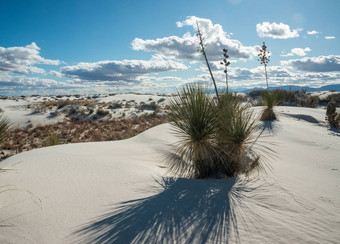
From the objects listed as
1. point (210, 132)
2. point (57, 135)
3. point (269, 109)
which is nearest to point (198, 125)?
point (210, 132)

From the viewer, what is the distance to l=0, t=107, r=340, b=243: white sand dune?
198cm

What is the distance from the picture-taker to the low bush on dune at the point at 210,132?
137 inches

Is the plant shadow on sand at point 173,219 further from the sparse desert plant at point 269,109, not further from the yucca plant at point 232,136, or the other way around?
the sparse desert plant at point 269,109

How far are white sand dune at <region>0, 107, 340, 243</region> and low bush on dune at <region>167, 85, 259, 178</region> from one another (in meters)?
0.42

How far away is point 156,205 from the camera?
8.23ft

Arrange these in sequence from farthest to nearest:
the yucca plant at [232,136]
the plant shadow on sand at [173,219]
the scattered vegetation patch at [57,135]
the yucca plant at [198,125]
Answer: the scattered vegetation patch at [57,135]
the yucca plant at [232,136]
the yucca plant at [198,125]
the plant shadow on sand at [173,219]

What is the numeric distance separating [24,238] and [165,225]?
1.40 metres

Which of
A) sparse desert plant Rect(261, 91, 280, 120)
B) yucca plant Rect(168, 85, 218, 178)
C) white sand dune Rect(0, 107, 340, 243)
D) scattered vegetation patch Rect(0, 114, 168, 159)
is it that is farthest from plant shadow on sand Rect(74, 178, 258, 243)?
sparse desert plant Rect(261, 91, 280, 120)

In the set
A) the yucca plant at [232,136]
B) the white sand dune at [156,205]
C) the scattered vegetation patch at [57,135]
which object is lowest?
the scattered vegetation patch at [57,135]

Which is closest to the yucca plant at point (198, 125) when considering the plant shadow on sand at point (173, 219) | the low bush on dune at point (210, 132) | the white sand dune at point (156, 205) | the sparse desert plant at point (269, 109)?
the low bush on dune at point (210, 132)

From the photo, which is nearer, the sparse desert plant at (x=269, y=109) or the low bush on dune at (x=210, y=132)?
the low bush on dune at (x=210, y=132)

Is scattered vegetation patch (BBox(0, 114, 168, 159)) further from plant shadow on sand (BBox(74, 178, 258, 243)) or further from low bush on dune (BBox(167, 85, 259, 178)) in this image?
plant shadow on sand (BBox(74, 178, 258, 243))

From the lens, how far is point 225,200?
2.61 meters

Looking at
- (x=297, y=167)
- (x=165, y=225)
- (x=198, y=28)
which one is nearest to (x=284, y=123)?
(x=297, y=167)
